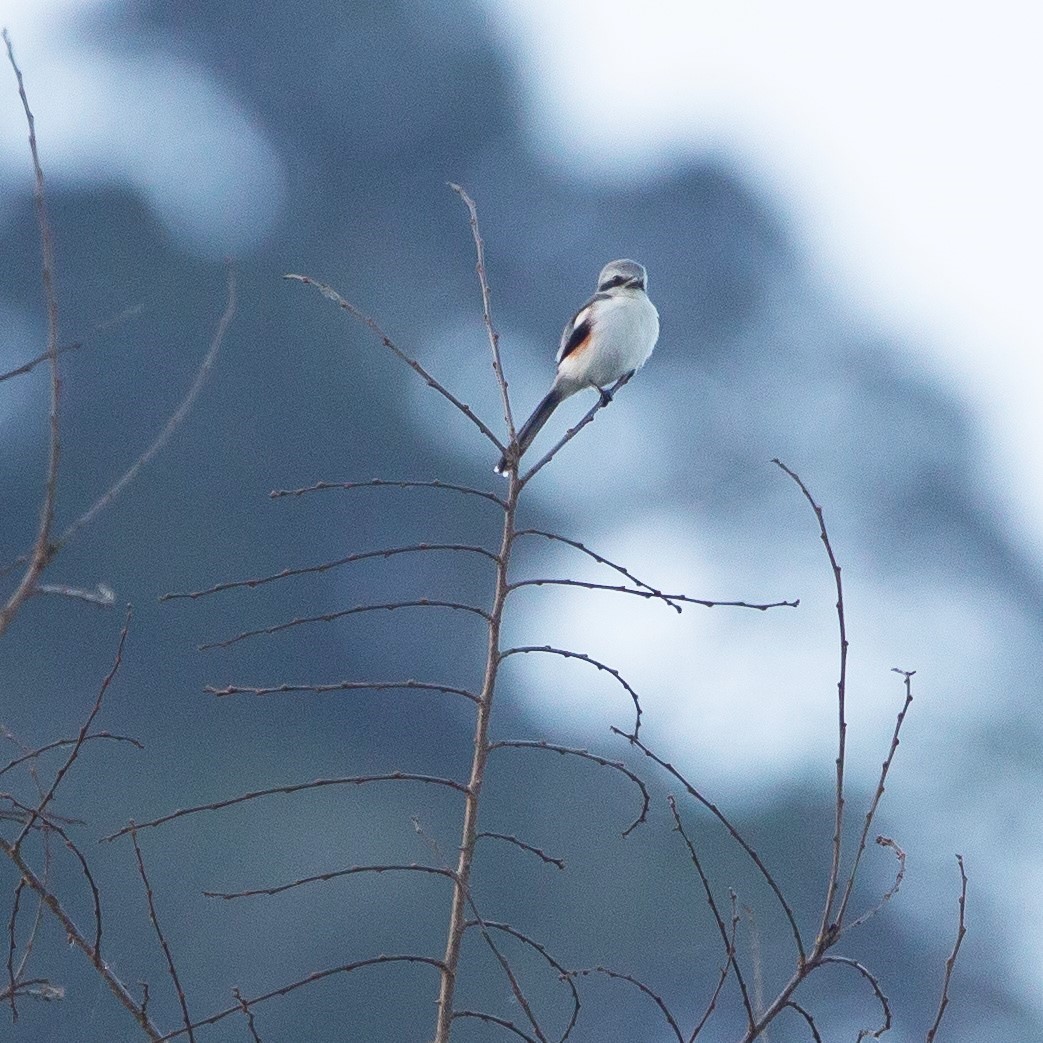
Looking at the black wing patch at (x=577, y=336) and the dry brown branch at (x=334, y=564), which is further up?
the black wing patch at (x=577, y=336)

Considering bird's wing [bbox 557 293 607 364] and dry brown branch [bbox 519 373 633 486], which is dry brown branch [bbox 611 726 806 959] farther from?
bird's wing [bbox 557 293 607 364]

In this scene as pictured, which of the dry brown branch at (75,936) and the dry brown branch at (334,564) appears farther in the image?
the dry brown branch at (334,564)

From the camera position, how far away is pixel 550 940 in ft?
63.3

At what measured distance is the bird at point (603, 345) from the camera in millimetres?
5227

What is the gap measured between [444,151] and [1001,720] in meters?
14.8

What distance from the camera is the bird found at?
17.1 feet

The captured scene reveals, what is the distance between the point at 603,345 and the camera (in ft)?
17.2

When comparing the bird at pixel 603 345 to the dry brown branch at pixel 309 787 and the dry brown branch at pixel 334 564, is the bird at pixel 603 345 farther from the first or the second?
the dry brown branch at pixel 309 787

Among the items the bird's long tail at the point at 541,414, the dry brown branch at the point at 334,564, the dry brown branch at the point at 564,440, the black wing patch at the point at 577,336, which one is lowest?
the dry brown branch at the point at 334,564

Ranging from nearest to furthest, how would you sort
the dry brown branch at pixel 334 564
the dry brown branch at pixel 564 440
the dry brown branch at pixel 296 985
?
the dry brown branch at pixel 296 985 < the dry brown branch at pixel 334 564 < the dry brown branch at pixel 564 440

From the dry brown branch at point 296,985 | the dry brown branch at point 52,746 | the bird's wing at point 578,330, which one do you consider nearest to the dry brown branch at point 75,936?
the dry brown branch at point 296,985

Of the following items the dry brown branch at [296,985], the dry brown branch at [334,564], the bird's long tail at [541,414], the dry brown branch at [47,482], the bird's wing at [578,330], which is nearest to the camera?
the dry brown branch at [47,482]

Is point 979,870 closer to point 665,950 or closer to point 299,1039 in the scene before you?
point 665,950

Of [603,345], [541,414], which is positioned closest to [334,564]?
[603,345]
